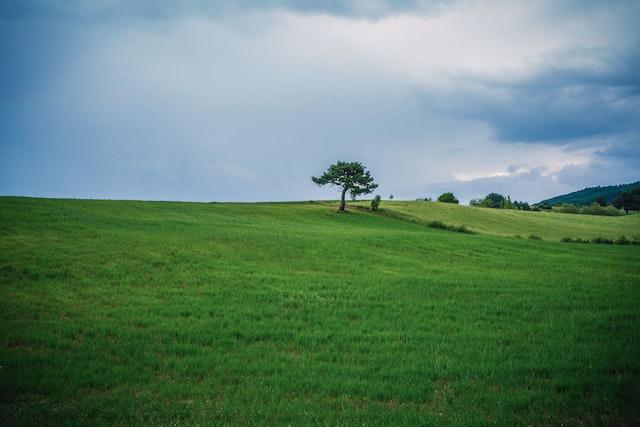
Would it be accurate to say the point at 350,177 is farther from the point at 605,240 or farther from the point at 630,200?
the point at 630,200

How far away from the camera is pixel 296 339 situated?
45.3 ft

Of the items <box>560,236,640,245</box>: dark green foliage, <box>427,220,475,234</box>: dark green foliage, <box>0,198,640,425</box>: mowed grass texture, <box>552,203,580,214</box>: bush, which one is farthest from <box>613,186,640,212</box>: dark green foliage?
<box>0,198,640,425</box>: mowed grass texture

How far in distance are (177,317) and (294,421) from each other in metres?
9.08

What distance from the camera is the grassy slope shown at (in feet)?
255

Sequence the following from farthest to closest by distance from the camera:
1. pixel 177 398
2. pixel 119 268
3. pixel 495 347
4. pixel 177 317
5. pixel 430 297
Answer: pixel 119 268 → pixel 430 297 → pixel 177 317 → pixel 495 347 → pixel 177 398

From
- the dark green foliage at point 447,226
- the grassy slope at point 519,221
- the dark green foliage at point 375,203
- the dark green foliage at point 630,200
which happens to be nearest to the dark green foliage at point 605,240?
the grassy slope at point 519,221

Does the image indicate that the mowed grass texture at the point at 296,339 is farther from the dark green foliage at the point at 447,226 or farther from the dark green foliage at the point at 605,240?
the dark green foliage at the point at 447,226

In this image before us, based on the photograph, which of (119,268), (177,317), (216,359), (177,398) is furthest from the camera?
(119,268)

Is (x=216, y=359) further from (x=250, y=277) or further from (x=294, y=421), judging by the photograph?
(x=250, y=277)

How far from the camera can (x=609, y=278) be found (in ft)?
91.6

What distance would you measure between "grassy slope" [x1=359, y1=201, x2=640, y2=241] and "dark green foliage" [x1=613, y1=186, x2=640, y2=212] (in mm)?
51345

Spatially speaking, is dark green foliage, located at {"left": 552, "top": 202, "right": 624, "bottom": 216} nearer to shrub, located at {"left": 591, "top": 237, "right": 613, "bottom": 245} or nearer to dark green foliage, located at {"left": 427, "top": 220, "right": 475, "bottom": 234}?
shrub, located at {"left": 591, "top": 237, "right": 613, "bottom": 245}

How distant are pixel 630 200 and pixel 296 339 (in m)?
178

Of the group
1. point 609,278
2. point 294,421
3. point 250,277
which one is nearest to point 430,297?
point 250,277
